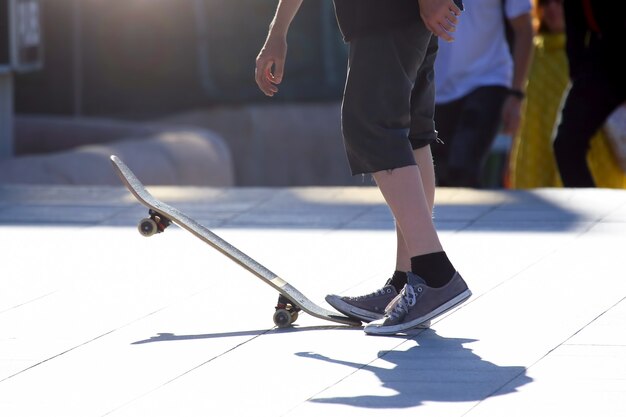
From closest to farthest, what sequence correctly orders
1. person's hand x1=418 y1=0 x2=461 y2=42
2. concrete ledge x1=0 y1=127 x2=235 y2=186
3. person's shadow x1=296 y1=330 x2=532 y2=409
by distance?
1. person's shadow x1=296 y1=330 x2=532 y2=409
2. person's hand x1=418 y1=0 x2=461 y2=42
3. concrete ledge x1=0 y1=127 x2=235 y2=186

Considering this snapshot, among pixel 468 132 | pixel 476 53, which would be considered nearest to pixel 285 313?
pixel 468 132

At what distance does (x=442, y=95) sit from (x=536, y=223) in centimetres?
119

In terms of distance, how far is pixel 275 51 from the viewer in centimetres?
461

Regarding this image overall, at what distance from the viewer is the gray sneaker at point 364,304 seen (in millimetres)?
4578

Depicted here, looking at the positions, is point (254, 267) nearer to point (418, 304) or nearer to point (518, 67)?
point (418, 304)

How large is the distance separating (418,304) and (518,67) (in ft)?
11.2

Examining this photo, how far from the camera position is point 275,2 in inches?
634

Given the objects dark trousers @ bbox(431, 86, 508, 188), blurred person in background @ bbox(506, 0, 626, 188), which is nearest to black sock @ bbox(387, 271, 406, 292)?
dark trousers @ bbox(431, 86, 508, 188)

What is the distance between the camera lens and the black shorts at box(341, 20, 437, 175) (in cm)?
437

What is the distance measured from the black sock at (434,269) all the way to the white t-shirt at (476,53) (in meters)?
2.97

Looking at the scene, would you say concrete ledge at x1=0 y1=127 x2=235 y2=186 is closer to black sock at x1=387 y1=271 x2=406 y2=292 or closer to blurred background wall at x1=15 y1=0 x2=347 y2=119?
blurred background wall at x1=15 y1=0 x2=347 y2=119

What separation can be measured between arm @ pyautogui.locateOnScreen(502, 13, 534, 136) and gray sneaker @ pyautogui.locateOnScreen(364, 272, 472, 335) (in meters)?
3.04

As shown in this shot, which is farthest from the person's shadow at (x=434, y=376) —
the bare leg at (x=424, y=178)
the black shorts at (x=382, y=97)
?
the black shorts at (x=382, y=97)

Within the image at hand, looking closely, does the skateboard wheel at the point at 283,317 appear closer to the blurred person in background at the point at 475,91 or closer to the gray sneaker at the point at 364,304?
the gray sneaker at the point at 364,304
